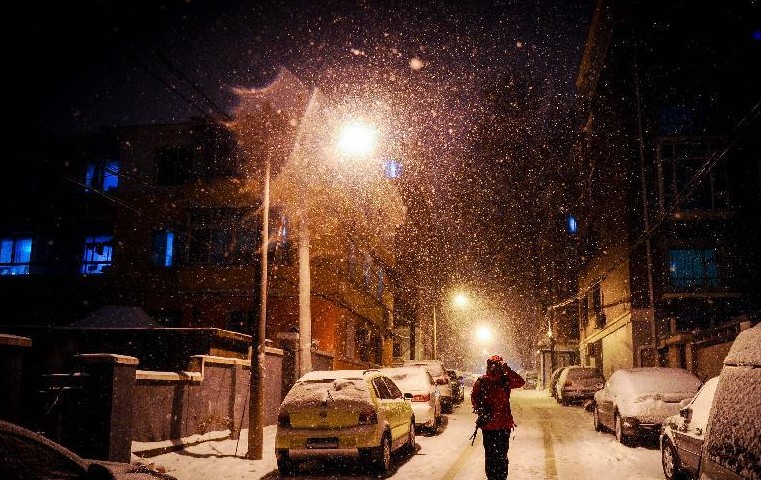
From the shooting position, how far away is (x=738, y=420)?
289cm

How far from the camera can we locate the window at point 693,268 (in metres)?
29.5

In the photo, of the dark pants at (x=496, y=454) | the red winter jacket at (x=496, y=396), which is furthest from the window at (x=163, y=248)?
the dark pants at (x=496, y=454)

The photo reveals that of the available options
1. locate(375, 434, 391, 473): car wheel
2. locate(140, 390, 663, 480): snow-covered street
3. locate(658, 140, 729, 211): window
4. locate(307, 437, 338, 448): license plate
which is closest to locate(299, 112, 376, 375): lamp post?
locate(140, 390, 663, 480): snow-covered street

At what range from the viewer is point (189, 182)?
1153 inches

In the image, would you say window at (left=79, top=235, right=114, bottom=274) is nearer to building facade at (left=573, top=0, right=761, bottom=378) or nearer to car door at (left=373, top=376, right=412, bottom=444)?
car door at (left=373, top=376, right=412, bottom=444)

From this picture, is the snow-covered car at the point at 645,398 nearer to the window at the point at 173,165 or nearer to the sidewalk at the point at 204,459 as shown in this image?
the sidewalk at the point at 204,459

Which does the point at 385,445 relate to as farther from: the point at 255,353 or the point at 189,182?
the point at 189,182

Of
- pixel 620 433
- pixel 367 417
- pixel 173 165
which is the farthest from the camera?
pixel 173 165

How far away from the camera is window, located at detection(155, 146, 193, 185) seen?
29891 mm

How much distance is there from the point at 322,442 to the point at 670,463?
5.32 m

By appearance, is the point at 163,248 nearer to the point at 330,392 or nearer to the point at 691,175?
the point at 330,392

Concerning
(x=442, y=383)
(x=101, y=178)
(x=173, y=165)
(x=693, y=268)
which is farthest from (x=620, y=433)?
(x=101, y=178)

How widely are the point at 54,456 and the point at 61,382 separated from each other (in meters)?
6.42

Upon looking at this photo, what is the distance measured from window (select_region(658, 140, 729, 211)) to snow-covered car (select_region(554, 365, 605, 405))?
9.40 m
